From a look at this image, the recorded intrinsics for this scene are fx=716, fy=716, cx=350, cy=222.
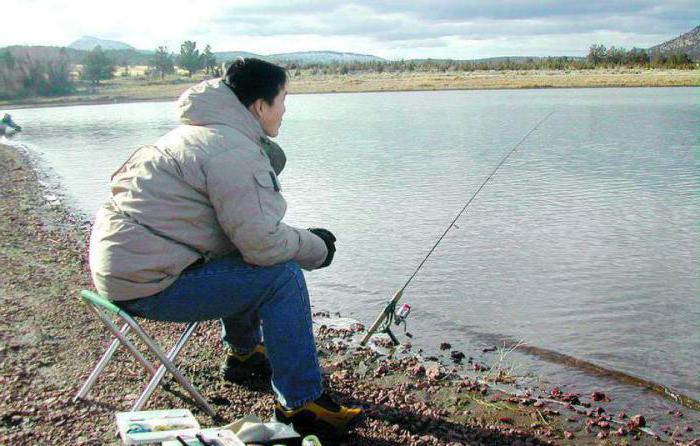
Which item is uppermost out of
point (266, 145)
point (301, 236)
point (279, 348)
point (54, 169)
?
point (266, 145)

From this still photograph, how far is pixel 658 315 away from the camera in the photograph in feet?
19.4

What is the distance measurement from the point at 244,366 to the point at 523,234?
5.30m

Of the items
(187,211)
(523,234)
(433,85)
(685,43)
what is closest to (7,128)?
(523,234)

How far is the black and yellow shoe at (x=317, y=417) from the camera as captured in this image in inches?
127

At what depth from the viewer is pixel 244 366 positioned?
3.93 meters

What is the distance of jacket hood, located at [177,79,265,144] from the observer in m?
3.11

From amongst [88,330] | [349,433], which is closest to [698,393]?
[349,433]

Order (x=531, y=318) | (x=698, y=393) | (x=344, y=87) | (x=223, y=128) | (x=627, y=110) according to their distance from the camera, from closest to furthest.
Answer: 1. (x=223, y=128)
2. (x=698, y=393)
3. (x=531, y=318)
4. (x=627, y=110)
5. (x=344, y=87)

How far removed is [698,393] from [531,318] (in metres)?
1.54

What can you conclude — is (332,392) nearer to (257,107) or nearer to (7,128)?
(257,107)

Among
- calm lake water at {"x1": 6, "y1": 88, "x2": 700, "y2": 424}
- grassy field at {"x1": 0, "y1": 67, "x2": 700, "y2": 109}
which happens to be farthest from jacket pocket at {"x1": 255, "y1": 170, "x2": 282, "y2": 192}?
grassy field at {"x1": 0, "y1": 67, "x2": 700, "y2": 109}

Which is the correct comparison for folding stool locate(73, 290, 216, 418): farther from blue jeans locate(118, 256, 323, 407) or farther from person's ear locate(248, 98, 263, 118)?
person's ear locate(248, 98, 263, 118)

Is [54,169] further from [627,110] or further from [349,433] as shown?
[627,110]

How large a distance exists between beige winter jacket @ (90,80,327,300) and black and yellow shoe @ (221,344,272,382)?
1.01 m
